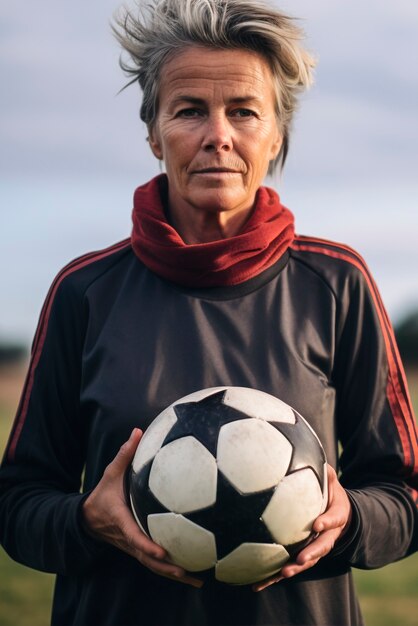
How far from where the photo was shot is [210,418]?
286 centimetres

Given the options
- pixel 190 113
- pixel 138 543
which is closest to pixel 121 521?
pixel 138 543

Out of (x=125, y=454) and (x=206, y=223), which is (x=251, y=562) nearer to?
(x=125, y=454)

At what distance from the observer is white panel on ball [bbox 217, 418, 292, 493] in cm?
277

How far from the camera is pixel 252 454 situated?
2799 mm

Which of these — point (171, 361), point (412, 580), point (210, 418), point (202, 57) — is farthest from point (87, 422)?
point (412, 580)

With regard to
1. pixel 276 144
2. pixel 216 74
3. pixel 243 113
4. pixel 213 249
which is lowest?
pixel 213 249

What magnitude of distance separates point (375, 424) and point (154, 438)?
86 cm

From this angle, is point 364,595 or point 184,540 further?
point 364,595

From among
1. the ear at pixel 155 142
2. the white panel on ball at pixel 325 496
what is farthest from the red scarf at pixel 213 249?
the white panel on ball at pixel 325 496

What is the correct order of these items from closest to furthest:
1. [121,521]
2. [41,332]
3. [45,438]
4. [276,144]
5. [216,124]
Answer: [121,521] → [216,124] → [45,438] → [41,332] → [276,144]

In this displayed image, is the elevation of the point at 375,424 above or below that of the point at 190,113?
below

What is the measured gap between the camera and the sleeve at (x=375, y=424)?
3309 millimetres

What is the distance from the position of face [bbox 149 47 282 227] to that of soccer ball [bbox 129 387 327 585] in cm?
82

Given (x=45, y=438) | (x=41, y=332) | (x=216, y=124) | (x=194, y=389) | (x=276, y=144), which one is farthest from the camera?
(x=276, y=144)
